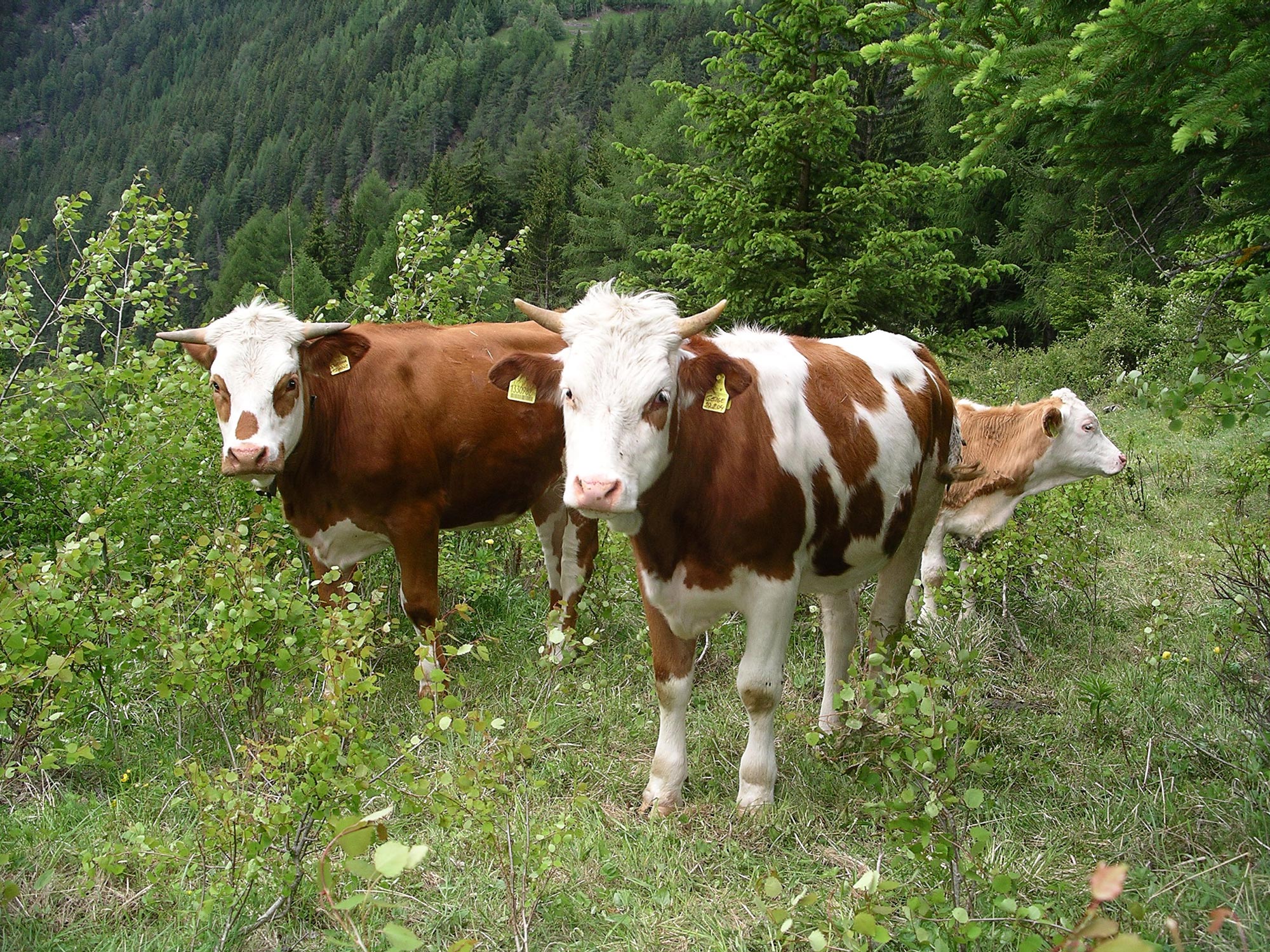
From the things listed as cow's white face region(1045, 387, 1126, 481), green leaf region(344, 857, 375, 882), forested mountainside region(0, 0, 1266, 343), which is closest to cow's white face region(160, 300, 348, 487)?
forested mountainside region(0, 0, 1266, 343)

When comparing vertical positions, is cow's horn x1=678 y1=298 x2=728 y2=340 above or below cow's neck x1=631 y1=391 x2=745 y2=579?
above

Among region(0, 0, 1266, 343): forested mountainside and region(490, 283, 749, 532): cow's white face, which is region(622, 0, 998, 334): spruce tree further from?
region(490, 283, 749, 532): cow's white face

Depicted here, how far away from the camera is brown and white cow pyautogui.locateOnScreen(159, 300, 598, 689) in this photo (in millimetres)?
4766

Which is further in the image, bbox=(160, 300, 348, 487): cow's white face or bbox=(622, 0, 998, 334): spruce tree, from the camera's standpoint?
bbox=(622, 0, 998, 334): spruce tree

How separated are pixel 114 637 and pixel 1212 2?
16.2ft

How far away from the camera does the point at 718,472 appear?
3.75m

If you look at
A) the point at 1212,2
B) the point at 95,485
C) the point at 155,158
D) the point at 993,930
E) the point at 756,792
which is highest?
the point at 1212,2

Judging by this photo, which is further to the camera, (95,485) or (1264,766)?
(95,485)

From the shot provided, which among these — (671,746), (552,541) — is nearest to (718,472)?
(671,746)

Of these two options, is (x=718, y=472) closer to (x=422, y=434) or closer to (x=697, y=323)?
(x=697, y=323)

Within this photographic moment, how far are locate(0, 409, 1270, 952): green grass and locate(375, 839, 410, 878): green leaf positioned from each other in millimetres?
1431

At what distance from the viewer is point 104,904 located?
3.12 metres

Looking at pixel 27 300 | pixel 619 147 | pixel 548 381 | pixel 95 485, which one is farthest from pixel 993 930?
pixel 619 147

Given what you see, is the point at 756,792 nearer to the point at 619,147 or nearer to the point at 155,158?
→ the point at 619,147
